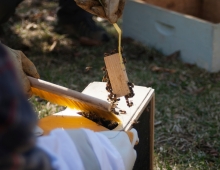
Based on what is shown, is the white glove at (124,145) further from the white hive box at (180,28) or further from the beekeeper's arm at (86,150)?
the white hive box at (180,28)

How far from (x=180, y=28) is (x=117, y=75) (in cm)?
119

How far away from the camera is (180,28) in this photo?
2256 millimetres

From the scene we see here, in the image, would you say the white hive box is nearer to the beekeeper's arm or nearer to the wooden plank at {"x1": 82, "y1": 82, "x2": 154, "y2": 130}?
the wooden plank at {"x1": 82, "y1": 82, "x2": 154, "y2": 130}

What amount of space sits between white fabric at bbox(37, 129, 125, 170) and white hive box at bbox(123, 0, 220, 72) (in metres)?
1.32

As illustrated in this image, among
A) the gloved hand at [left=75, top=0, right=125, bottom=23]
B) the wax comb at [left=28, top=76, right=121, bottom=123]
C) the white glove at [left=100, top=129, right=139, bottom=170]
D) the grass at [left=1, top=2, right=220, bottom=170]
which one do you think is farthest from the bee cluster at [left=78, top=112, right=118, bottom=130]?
the grass at [left=1, top=2, right=220, bottom=170]

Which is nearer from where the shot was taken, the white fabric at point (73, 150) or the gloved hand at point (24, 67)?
the white fabric at point (73, 150)

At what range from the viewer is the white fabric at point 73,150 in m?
0.83

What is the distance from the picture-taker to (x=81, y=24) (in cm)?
259

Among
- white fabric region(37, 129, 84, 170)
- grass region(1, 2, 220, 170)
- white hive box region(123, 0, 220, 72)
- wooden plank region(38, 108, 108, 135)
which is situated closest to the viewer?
white fabric region(37, 129, 84, 170)

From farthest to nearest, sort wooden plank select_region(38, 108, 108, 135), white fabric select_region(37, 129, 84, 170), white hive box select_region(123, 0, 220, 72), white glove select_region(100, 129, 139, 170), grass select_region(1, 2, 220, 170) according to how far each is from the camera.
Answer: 1. white hive box select_region(123, 0, 220, 72)
2. grass select_region(1, 2, 220, 170)
3. wooden plank select_region(38, 108, 108, 135)
4. white glove select_region(100, 129, 139, 170)
5. white fabric select_region(37, 129, 84, 170)

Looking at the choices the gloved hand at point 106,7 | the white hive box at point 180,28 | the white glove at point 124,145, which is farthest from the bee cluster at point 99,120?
the white hive box at point 180,28

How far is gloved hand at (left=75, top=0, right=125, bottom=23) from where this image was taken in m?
1.12

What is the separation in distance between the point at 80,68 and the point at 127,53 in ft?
0.97

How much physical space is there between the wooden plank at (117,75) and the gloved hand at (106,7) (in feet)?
0.33
